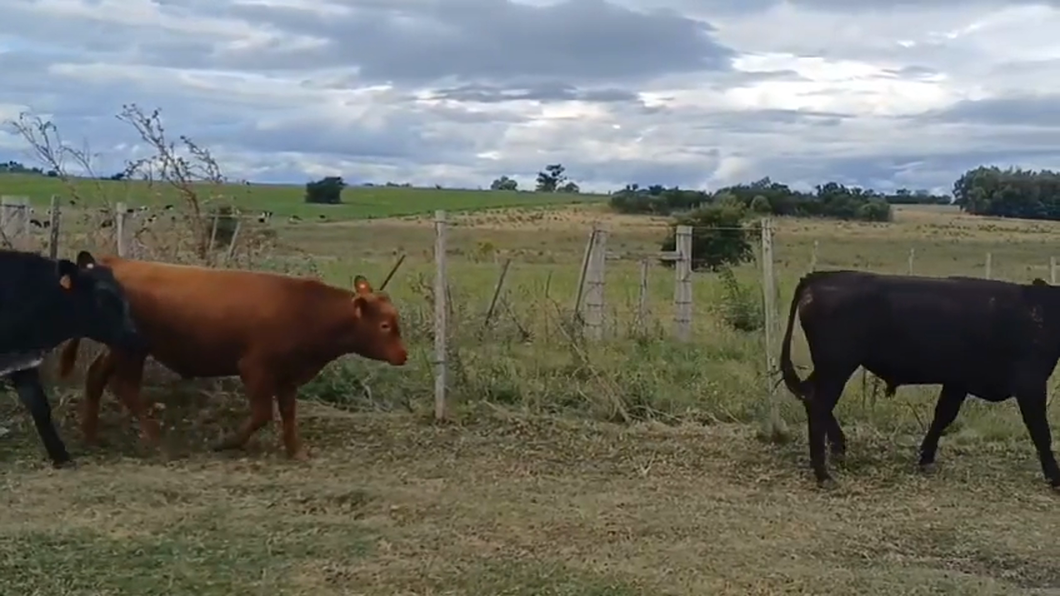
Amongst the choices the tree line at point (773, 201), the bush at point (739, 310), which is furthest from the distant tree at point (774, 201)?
the bush at point (739, 310)

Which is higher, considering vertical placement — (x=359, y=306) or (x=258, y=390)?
(x=359, y=306)

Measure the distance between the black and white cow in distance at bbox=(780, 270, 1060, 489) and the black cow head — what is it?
14.9ft

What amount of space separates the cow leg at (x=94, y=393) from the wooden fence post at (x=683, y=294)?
23.7 ft

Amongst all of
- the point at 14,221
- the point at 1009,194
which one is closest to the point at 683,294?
the point at 14,221

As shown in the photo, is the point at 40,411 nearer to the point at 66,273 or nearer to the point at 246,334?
the point at 66,273

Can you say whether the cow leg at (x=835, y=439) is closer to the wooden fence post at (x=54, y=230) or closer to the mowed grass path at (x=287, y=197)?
the mowed grass path at (x=287, y=197)

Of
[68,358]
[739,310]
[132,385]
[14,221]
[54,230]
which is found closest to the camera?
[132,385]

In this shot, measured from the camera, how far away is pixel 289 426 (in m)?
8.51

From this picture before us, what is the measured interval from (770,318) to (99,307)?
15.7 ft

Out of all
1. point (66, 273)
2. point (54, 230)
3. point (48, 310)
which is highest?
point (54, 230)

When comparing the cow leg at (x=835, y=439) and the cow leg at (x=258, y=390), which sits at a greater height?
the cow leg at (x=258, y=390)

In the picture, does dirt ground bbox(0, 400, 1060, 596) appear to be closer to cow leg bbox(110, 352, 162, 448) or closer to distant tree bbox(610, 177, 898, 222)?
cow leg bbox(110, 352, 162, 448)

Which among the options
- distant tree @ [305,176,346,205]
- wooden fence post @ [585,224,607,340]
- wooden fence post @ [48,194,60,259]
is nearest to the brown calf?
wooden fence post @ [48,194,60,259]

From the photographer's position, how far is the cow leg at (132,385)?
8656 millimetres
